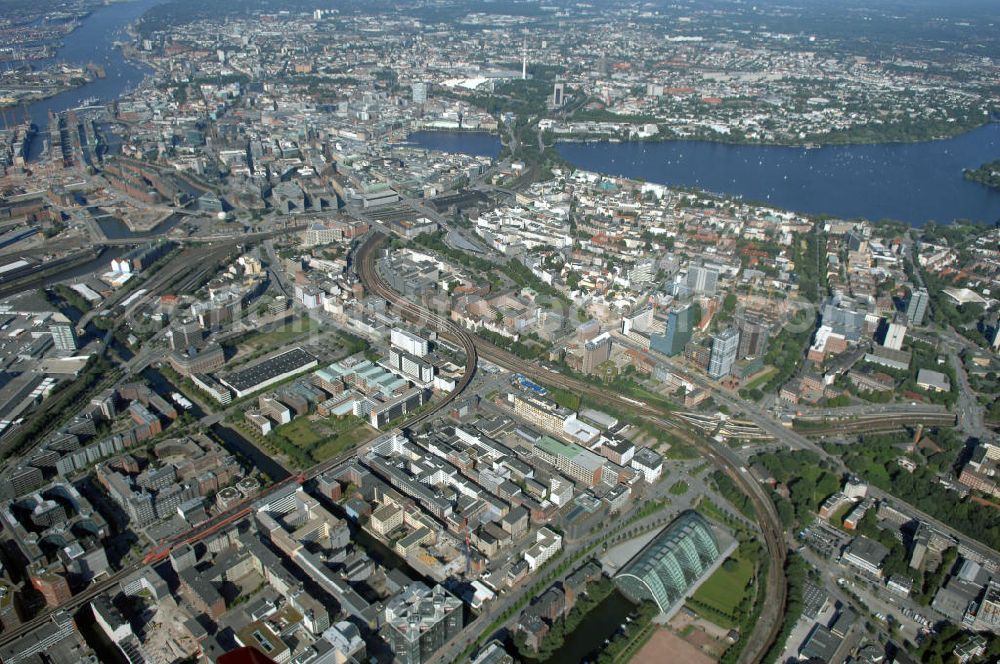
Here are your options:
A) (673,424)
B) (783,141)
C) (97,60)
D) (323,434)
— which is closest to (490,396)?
(323,434)

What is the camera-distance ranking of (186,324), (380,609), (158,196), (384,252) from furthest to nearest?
(158,196) → (384,252) → (186,324) → (380,609)

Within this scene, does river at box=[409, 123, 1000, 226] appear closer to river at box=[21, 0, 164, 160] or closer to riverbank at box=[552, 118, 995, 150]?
riverbank at box=[552, 118, 995, 150]

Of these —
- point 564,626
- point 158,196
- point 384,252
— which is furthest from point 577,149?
point 564,626

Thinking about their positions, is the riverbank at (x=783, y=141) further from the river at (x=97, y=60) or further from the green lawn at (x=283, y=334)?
the river at (x=97, y=60)

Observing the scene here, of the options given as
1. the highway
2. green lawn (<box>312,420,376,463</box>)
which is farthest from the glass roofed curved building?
green lawn (<box>312,420,376,463</box>)

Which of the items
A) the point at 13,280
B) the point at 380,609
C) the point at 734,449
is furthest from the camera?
the point at 13,280

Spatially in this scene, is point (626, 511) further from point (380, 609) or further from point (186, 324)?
point (186, 324)

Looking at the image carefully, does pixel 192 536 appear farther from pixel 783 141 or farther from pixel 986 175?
pixel 986 175
